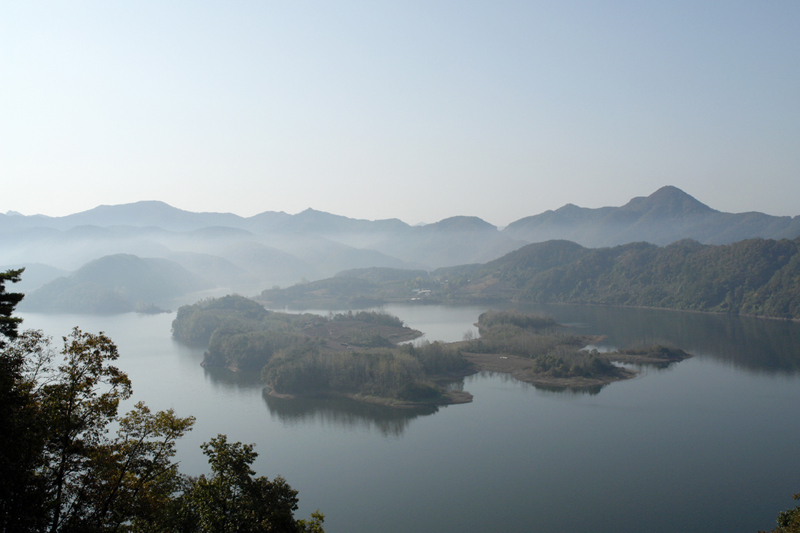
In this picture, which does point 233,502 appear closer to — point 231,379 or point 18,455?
point 18,455

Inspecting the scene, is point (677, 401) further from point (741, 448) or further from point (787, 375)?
point (787, 375)

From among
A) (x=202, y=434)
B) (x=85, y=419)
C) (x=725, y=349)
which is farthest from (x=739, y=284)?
(x=85, y=419)

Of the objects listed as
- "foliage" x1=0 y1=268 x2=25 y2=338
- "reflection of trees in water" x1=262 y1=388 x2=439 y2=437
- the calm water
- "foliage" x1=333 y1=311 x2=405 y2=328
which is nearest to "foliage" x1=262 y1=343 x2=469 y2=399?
"reflection of trees in water" x1=262 y1=388 x2=439 y2=437

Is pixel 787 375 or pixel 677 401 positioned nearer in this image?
pixel 677 401

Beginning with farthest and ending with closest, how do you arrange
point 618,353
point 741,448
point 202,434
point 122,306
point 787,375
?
point 122,306 < point 618,353 < point 787,375 < point 202,434 < point 741,448

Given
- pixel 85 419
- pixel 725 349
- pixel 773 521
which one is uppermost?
pixel 85 419

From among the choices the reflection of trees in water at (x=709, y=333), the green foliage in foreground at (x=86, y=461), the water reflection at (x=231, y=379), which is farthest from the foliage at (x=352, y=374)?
the green foliage in foreground at (x=86, y=461)

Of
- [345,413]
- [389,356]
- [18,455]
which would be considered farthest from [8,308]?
[389,356]

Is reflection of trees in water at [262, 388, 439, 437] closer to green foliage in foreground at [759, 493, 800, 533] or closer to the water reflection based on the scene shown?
the water reflection
